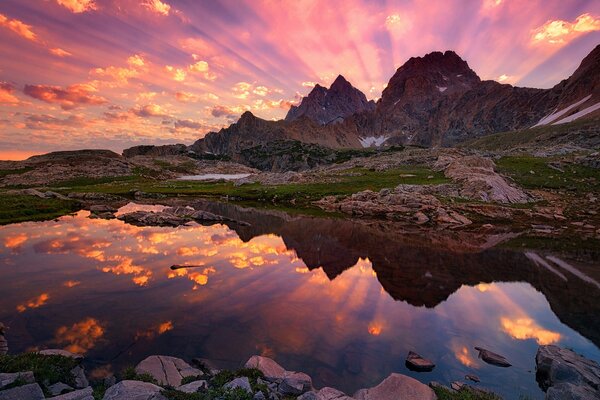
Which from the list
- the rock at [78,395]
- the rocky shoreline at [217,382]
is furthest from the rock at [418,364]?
the rock at [78,395]

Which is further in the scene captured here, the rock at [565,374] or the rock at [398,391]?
the rock at [398,391]

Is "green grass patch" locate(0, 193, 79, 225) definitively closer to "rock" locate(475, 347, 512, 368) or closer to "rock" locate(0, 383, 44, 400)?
"rock" locate(0, 383, 44, 400)

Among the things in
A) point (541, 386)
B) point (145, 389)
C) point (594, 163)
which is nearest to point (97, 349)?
point (145, 389)

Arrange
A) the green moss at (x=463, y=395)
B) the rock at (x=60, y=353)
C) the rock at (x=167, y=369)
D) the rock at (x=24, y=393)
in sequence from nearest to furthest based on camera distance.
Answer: the rock at (x=24, y=393), the green moss at (x=463, y=395), the rock at (x=167, y=369), the rock at (x=60, y=353)

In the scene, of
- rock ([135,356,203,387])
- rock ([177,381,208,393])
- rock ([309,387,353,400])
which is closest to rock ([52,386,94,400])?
rock ([135,356,203,387])

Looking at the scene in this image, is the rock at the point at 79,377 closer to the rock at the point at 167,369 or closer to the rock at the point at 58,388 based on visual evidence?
the rock at the point at 58,388

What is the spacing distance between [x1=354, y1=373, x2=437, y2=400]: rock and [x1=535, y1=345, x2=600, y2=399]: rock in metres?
4.77

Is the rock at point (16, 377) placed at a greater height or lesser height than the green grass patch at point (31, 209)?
greater

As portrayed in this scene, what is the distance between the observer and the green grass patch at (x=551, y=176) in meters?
83.0

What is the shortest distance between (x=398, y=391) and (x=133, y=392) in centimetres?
1013

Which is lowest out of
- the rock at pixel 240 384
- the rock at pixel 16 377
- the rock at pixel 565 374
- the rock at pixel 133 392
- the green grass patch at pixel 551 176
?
the rock at pixel 16 377

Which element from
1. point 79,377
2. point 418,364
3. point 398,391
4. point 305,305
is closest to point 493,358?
point 418,364

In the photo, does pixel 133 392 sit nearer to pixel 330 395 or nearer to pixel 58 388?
pixel 58 388

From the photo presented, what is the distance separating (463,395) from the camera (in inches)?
546
